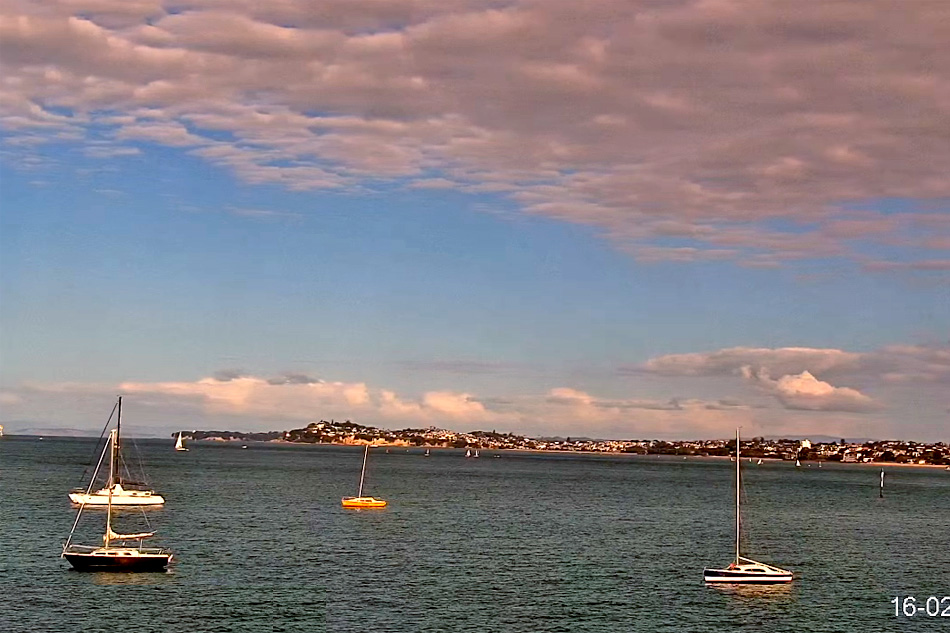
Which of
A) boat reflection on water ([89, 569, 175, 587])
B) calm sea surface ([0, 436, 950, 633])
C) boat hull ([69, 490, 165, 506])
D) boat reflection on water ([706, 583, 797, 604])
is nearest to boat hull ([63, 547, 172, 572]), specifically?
boat reflection on water ([89, 569, 175, 587])

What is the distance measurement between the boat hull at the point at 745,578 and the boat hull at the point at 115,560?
4657cm

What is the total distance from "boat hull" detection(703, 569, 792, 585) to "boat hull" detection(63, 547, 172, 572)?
46.6m

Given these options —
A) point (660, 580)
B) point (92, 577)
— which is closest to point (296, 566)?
point (92, 577)

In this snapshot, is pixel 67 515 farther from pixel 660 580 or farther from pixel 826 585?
pixel 826 585

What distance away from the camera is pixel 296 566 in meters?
99.3

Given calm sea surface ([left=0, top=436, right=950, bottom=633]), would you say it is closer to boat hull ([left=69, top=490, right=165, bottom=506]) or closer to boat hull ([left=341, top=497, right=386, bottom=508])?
boat hull ([left=69, top=490, right=165, bottom=506])

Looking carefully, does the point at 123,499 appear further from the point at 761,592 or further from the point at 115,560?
the point at 761,592

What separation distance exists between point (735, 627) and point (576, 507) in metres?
110

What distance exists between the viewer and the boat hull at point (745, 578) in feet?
302

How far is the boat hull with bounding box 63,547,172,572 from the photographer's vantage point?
91.8 metres

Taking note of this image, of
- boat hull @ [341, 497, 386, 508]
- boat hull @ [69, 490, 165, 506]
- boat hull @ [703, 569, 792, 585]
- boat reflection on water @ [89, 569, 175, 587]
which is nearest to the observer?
boat reflection on water @ [89, 569, 175, 587]

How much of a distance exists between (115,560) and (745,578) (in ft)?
171

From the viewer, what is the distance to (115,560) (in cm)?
9175

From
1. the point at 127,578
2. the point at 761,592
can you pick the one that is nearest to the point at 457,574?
the point at 761,592
